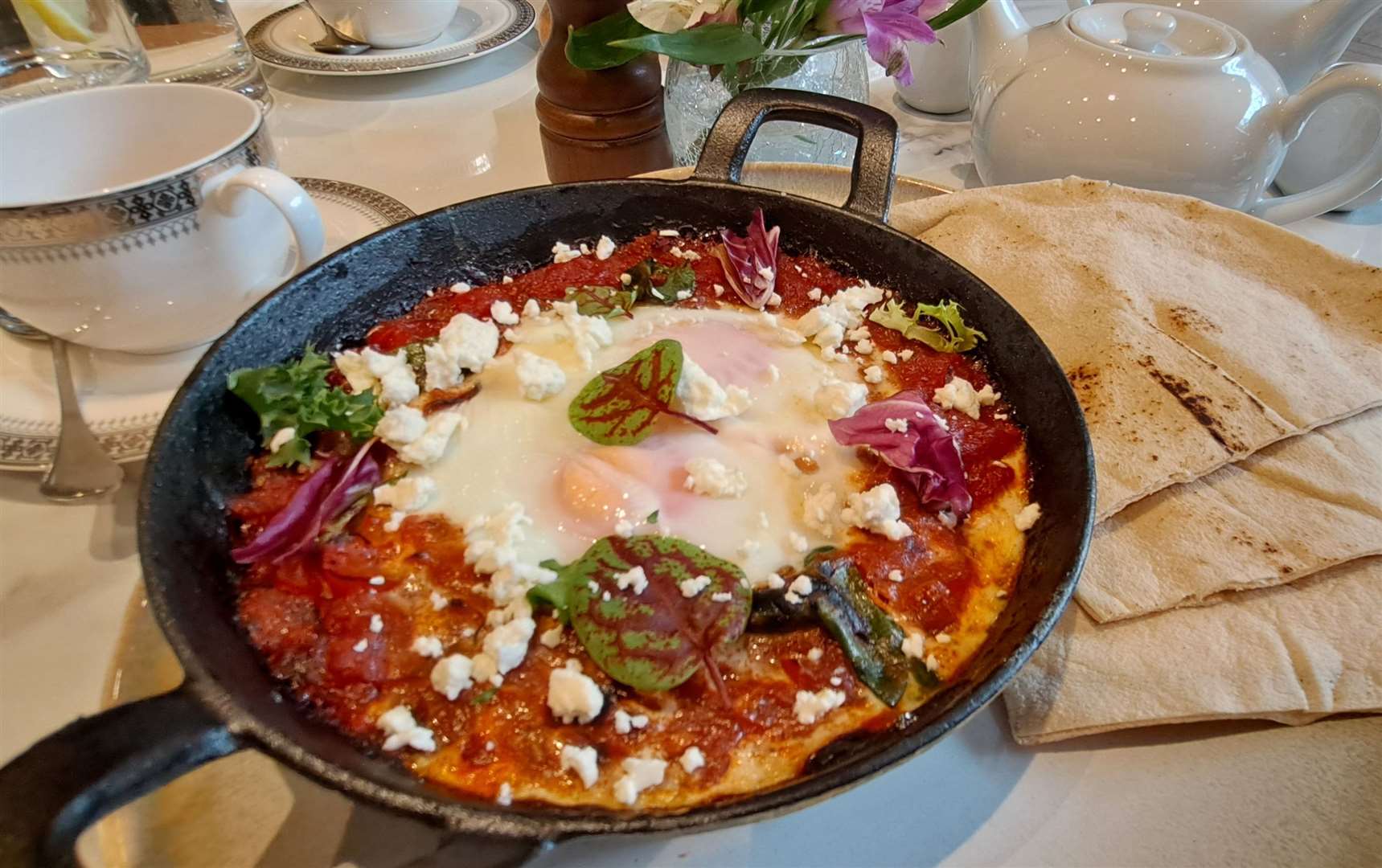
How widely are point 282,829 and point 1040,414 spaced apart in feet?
3.99

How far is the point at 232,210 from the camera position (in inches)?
56.6

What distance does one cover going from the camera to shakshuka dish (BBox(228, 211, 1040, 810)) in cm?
103

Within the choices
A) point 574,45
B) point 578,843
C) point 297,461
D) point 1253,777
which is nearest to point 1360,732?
point 1253,777

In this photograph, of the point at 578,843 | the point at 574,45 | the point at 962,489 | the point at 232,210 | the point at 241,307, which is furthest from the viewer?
the point at 574,45

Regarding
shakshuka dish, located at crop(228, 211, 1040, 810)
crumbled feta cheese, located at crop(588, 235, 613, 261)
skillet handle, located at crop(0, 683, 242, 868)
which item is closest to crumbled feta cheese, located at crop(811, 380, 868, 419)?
shakshuka dish, located at crop(228, 211, 1040, 810)

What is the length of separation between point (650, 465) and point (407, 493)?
361 millimetres

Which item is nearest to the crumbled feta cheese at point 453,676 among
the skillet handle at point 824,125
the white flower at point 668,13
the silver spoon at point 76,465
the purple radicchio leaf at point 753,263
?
the silver spoon at point 76,465

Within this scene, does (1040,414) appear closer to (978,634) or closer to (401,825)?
(978,634)

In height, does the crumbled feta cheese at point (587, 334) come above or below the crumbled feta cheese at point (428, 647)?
above

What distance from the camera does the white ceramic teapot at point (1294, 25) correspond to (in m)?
2.09

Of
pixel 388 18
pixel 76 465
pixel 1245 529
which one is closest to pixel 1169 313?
pixel 1245 529

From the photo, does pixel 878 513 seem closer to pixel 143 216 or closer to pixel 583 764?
pixel 583 764

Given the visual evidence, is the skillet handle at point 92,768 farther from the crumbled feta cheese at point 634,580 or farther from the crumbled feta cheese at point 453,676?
the crumbled feta cheese at point 634,580

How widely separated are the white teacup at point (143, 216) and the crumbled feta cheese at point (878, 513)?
1.05 metres
